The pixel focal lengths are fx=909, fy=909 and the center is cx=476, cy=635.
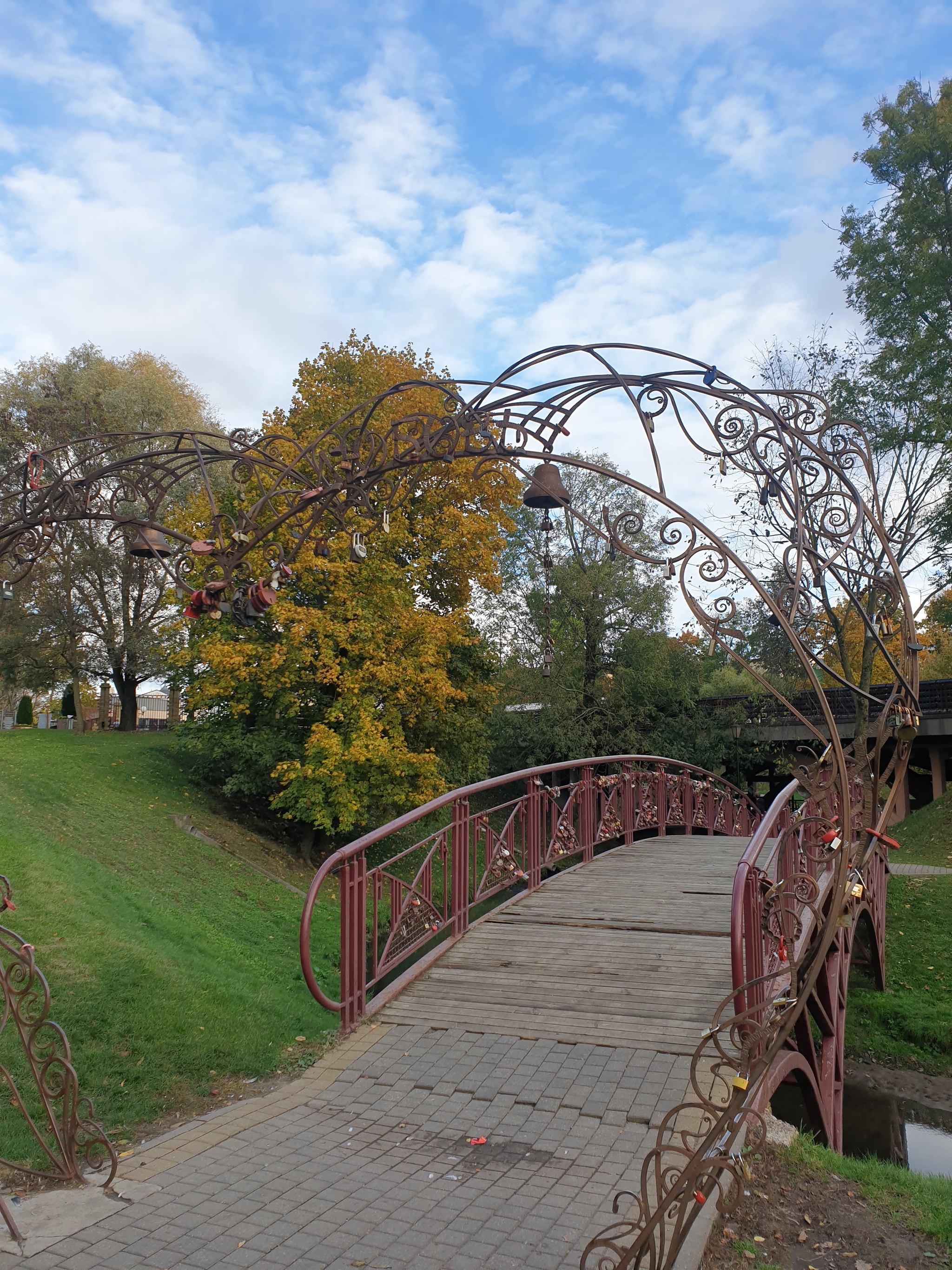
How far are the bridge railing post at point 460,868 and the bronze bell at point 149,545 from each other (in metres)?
3.44

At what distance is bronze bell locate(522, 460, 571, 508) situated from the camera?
13.7 feet

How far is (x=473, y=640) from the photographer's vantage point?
18328mm

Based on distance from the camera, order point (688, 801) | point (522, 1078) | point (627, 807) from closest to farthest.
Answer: point (522, 1078)
point (627, 807)
point (688, 801)

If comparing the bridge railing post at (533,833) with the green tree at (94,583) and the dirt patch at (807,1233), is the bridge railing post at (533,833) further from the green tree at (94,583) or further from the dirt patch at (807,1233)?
the green tree at (94,583)

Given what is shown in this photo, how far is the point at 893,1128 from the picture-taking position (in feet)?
34.7

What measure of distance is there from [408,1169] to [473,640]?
14243mm

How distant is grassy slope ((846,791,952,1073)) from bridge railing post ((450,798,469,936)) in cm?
813

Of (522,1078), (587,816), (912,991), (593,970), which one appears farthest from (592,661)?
(522,1078)

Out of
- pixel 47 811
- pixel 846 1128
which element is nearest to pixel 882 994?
pixel 846 1128

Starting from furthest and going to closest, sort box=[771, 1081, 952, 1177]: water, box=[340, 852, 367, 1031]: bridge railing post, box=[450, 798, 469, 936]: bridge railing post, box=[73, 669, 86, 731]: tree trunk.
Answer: box=[73, 669, 86, 731]: tree trunk < box=[771, 1081, 952, 1177]: water < box=[450, 798, 469, 936]: bridge railing post < box=[340, 852, 367, 1031]: bridge railing post

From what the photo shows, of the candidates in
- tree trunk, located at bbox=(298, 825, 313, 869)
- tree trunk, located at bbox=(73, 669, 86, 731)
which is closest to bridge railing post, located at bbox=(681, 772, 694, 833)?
tree trunk, located at bbox=(298, 825, 313, 869)

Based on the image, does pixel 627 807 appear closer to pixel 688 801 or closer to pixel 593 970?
pixel 688 801

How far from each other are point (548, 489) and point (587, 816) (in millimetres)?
6899

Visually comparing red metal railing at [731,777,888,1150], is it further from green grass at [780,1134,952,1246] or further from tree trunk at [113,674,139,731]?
tree trunk at [113,674,139,731]
